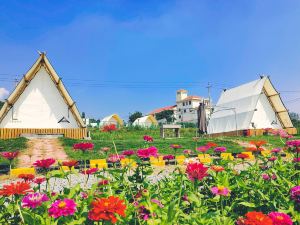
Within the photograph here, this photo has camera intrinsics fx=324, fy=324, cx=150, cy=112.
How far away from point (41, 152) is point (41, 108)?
871 cm

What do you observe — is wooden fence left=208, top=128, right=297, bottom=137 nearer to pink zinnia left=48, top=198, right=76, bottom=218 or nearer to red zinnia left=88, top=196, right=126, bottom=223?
pink zinnia left=48, top=198, right=76, bottom=218

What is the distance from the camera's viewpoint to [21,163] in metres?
11.1

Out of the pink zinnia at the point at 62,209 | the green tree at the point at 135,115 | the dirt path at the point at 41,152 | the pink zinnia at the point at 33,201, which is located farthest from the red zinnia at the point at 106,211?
the green tree at the point at 135,115

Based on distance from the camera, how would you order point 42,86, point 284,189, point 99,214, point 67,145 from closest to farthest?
1. point 99,214
2. point 284,189
3. point 67,145
4. point 42,86

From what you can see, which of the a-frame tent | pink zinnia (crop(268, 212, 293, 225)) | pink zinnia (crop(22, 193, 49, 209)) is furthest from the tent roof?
pink zinnia (crop(268, 212, 293, 225))

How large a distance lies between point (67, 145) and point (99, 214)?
14795 mm

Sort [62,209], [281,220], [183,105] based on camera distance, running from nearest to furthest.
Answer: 1. [281,220]
2. [62,209]
3. [183,105]

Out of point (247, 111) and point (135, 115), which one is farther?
point (135, 115)

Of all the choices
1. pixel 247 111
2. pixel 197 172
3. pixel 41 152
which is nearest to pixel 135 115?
pixel 247 111

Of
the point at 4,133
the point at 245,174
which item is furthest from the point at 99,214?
the point at 4,133

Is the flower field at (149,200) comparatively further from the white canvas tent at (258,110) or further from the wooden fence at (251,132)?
the white canvas tent at (258,110)

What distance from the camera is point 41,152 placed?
13.6 metres

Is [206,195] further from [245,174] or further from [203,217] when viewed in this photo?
[203,217]

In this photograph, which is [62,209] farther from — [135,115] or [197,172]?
[135,115]
